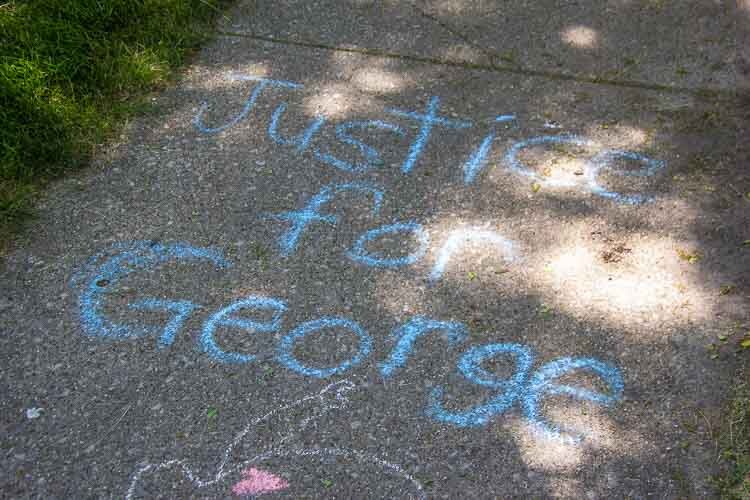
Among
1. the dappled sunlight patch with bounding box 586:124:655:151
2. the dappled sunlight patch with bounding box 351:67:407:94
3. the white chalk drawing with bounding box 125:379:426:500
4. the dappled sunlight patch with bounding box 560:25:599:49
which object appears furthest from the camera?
the dappled sunlight patch with bounding box 560:25:599:49

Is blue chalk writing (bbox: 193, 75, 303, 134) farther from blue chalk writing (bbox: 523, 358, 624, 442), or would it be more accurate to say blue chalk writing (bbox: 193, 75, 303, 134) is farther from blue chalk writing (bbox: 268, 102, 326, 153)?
blue chalk writing (bbox: 523, 358, 624, 442)

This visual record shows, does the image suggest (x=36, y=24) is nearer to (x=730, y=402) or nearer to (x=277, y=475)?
(x=277, y=475)

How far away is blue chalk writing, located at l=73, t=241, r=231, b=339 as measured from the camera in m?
2.95

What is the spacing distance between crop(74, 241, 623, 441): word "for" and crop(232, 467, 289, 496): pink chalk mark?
1.30 feet

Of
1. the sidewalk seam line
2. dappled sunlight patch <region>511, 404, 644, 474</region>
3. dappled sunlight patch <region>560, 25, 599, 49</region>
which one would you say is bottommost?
dappled sunlight patch <region>511, 404, 644, 474</region>

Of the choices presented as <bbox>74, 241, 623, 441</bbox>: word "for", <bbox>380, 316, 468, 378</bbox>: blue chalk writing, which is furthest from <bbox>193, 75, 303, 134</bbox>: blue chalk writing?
<bbox>380, 316, 468, 378</bbox>: blue chalk writing

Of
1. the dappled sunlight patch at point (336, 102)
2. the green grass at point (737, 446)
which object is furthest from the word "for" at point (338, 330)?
the dappled sunlight patch at point (336, 102)

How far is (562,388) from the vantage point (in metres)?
2.59

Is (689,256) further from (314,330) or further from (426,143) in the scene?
(314,330)

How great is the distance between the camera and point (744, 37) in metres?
4.14

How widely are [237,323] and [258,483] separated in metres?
0.68

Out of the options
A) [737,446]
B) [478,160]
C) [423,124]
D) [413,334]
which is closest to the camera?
[737,446]

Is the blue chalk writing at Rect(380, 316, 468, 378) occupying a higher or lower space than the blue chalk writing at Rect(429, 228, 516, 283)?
lower

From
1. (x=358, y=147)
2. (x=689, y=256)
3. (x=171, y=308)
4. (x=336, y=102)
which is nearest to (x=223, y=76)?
(x=336, y=102)
